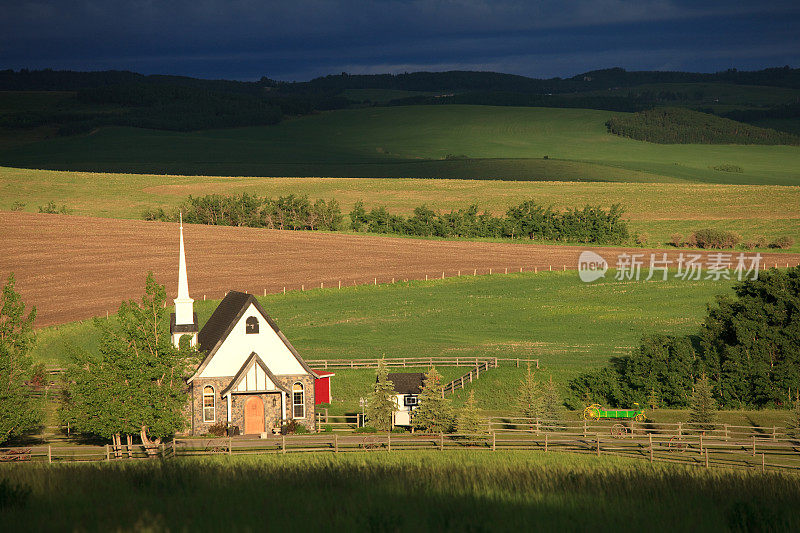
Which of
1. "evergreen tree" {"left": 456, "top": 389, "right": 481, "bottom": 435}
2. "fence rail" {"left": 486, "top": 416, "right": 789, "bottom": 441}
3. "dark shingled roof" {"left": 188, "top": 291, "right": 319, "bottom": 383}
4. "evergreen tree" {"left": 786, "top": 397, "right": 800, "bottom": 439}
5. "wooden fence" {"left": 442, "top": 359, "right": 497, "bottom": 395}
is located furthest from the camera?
"wooden fence" {"left": 442, "top": 359, "right": 497, "bottom": 395}

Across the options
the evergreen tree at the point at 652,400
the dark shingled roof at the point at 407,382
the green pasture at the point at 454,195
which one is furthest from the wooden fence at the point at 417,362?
the green pasture at the point at 454,195

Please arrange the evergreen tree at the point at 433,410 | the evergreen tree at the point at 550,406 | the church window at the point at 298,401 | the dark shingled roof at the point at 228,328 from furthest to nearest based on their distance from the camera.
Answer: the church window at the point at 298,401, the dark shingled roof at the point at 228,328, the evergreen tree at the point at 550,406, the evergreen tree at the point at 433,410

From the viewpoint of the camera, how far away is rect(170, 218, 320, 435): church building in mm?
40469

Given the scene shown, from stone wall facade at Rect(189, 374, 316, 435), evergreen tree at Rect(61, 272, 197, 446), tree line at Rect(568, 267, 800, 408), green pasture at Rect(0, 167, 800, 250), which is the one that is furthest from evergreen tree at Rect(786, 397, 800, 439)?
green pasture at Rect(0, 167, 800, 250)

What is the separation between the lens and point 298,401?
1633 inches

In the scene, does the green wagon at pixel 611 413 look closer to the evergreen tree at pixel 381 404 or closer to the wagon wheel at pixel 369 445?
the evergreen tree at pixel 381 404

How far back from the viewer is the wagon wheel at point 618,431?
35000 mm

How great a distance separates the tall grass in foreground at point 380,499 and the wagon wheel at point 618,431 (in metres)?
12.4

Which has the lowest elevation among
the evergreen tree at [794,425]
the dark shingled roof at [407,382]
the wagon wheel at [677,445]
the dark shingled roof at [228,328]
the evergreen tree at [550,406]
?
the wagon wheel at [677,445]

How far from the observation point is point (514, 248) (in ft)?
320

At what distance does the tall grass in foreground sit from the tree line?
21.1 meters

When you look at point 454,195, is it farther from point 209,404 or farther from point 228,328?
point 209,404

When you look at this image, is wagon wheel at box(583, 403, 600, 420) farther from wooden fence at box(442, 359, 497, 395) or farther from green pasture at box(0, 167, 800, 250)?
green pasture at box(0, 167, 800, 250)

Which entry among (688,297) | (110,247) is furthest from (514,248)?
(110,247)
